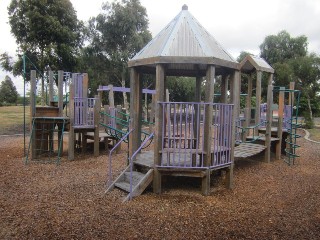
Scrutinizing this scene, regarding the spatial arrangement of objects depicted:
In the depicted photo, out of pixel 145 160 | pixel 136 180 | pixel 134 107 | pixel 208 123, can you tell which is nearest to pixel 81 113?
pixel 134 107

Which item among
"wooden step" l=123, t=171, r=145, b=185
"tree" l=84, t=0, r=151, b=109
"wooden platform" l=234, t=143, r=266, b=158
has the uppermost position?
"tree" l=84, t=0, r=151, b=109

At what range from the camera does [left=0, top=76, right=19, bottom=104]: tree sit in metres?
53.5

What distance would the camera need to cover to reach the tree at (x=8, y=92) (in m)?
53.5

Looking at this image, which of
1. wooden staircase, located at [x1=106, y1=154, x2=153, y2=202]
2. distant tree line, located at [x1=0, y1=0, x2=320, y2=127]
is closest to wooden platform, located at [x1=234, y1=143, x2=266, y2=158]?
wooden staircase, located at [x1=106, y1=154, x2=153, y2=202]

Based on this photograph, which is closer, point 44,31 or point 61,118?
point 61,118

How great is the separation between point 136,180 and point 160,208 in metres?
1.20

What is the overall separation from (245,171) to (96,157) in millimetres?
5260

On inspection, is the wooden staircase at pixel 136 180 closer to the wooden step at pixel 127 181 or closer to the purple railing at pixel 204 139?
the wooden step at pixel 127 181

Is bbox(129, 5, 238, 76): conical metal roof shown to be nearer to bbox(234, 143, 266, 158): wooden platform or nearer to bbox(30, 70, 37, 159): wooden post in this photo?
bbox(234, 143, 266, 158): wooden platform

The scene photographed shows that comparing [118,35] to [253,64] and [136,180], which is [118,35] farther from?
[136,180]

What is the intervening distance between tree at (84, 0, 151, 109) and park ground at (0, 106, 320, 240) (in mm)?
20161

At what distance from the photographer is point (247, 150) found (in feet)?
32.0

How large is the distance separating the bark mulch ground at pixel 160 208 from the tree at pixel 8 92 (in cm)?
5098

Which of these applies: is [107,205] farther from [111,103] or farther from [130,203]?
[111,103]
